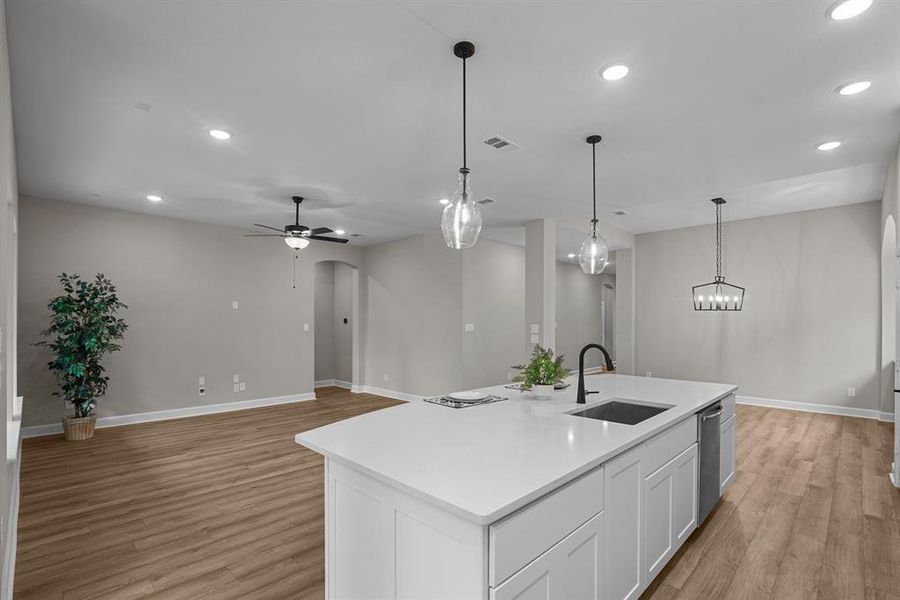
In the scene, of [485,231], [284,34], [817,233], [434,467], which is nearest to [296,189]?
[284,34]

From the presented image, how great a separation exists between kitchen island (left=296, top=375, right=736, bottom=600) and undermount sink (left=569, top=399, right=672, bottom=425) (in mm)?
216

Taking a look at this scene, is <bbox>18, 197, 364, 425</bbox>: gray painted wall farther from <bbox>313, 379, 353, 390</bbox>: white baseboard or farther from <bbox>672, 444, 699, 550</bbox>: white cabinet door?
<bbox>672, 444, 699, 550</bbox>: white cabinet door

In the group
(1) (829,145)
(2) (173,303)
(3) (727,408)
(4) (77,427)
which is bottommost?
(4) (77,427)

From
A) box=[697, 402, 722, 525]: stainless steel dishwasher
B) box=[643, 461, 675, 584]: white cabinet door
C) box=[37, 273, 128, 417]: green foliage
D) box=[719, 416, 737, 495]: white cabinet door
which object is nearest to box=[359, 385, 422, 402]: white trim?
A: box=[37, 273, 128, 417]: green foliage

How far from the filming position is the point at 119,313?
5.51 meters

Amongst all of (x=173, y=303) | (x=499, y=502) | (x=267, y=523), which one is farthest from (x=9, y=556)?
(x=173, y=303)

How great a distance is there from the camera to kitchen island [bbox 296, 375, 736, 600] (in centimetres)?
129

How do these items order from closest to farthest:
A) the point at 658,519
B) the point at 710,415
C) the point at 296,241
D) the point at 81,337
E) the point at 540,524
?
the point at 540,524 < the point at 658,519 < the point at 710,415 < the point at 81,337 < the point at 296,241

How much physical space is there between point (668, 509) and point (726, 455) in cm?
124

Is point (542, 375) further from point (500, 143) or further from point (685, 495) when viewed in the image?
point (500, 143)

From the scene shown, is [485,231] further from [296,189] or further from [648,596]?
[648,596]

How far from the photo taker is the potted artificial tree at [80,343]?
4.66 meters

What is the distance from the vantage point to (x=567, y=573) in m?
1.52

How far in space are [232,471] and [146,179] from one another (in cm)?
290
